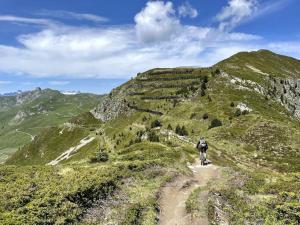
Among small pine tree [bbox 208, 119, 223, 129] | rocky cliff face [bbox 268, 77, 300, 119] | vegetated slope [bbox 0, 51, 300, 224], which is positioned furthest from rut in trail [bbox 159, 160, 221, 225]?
rocky cliff face [bbox 268, 77, 300, 119]

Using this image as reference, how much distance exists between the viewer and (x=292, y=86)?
168500mm

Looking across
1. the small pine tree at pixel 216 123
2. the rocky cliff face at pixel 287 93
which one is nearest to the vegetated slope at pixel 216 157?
the small pine tree at pixel 216 123

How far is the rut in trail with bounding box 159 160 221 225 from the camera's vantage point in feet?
84.4

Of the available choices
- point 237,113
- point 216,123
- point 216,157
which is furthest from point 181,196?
point 237,113

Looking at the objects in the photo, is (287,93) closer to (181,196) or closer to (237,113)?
(237,113)

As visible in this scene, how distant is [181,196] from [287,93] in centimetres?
14689

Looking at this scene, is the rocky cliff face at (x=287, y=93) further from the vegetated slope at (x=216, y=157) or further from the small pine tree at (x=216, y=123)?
the small pine tree at (x=216, y=123)

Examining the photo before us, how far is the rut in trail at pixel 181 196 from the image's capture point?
25.7m

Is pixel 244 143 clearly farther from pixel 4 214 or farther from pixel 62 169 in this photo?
pixel 4 214

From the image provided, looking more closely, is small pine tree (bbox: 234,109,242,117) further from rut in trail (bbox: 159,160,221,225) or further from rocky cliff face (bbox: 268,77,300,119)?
rut in trail (bbox: 159,160,221,225)

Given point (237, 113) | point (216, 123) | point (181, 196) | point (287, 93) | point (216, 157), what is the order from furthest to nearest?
point (287, 93), point (237, 113), point (216, 123), point (216, 157), point (181, 196)

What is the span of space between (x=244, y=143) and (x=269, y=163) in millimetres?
12613

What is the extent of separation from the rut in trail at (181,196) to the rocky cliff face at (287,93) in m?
119

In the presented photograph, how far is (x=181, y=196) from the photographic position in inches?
1197
